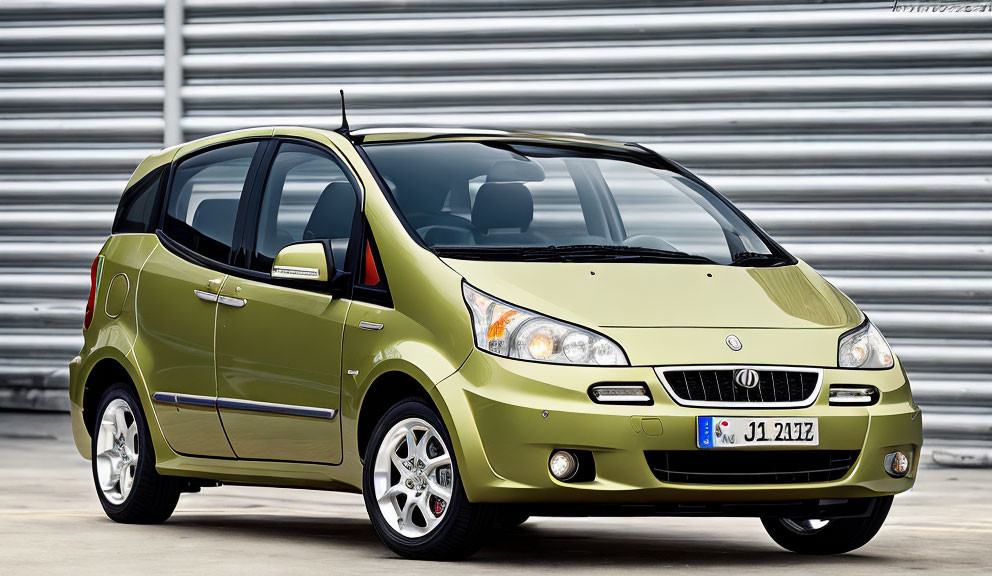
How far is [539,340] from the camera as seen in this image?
5801 millimetres

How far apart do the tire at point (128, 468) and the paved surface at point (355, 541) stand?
10 cm

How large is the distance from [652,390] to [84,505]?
12.7 ft

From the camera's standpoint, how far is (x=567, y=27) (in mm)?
11750

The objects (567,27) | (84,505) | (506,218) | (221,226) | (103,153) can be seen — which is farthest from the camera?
(103,153)

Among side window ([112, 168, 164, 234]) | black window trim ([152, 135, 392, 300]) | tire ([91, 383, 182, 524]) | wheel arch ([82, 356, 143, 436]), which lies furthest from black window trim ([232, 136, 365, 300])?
wheel arch ([82, 356, 143, 436])

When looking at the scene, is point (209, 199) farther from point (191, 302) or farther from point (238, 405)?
point (238, 405)

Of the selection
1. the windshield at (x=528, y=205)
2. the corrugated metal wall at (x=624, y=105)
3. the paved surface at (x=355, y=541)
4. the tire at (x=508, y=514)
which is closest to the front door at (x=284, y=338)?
the windshield at (x=528, y=205)

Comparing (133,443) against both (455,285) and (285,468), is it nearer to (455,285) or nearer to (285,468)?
(285,468)

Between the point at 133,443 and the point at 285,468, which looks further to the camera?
the point at 133,443

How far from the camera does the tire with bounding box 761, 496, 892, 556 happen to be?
644 centimetres

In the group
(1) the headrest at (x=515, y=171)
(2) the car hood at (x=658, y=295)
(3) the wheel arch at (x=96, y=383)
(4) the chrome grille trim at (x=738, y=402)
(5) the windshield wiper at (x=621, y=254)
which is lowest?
(3) the wheel arch at (x=96, y=383)

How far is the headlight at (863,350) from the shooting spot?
6.11m

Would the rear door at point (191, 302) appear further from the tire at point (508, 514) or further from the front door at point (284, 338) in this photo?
the tire at point (508, 514)

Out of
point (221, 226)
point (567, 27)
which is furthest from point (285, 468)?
point (567, 27)
